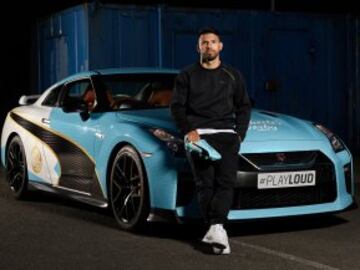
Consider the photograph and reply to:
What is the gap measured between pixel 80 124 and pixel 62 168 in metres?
0.52

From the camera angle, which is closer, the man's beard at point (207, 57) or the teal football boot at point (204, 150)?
the teal football boot at point (204, 150)

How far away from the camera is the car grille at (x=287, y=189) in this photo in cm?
660

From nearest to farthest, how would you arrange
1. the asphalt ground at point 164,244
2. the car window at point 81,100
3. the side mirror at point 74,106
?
the asphalt ground at point 164,244, the side mirror at point 74,106, the car window at point 81,100

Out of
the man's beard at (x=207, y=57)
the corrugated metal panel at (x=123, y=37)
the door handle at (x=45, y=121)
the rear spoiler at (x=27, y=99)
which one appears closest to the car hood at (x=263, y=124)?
the man's beard at (x=207, y=57)

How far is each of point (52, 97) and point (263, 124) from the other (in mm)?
2769

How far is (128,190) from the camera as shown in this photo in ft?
23.3

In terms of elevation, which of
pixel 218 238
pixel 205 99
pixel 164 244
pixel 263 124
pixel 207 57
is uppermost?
pixel 207 57

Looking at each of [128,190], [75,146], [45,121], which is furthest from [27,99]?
[128,190]

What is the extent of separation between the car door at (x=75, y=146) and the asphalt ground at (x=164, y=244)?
30cm

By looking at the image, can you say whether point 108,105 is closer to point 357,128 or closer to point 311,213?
point 311,213

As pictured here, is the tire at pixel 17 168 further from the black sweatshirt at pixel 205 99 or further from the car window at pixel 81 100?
the black sweatshirt at pixel 205 99

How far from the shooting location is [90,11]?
1305cm

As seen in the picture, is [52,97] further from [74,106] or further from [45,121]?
[74,106]

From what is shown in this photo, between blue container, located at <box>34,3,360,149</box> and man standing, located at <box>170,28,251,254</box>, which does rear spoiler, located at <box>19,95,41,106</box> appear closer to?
blue container, located at <box>34,3,360,149</box>
